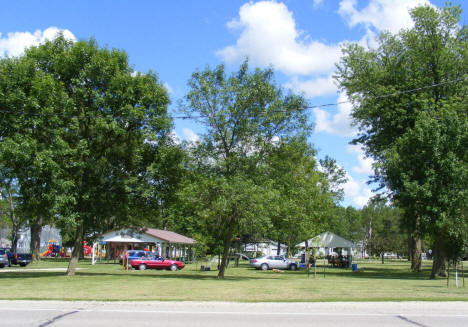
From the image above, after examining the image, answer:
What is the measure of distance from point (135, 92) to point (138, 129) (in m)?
2.11

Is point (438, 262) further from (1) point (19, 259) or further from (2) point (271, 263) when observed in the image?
(1) point (19, 259)

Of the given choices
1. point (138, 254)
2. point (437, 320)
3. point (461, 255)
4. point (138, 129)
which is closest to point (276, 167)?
point (138, 129)

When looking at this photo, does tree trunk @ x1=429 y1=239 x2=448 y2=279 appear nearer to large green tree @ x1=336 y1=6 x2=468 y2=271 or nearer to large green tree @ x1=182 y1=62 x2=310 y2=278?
large green tree @ x1=336 y1=6 x2=468 y2=271

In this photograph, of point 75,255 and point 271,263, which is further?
point 271,263

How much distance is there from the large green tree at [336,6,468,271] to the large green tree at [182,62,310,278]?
18.6 ft

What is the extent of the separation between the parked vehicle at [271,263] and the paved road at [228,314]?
1258 inches

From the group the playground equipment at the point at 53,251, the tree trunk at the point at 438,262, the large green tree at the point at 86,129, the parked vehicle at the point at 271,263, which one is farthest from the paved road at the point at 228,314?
the playground equipment at the point at 53,251

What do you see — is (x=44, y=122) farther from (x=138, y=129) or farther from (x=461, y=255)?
(x=461, y=255)

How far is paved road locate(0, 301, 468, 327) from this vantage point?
966 centimetres

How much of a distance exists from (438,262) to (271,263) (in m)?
17.9

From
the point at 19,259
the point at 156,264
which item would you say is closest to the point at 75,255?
the point at 156,264

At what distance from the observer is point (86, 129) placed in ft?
87.1

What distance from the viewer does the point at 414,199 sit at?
91.0 ft

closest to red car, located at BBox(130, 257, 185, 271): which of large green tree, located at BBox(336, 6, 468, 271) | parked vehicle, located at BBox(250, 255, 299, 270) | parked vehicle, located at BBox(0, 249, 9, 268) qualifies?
parked vehicle, located at BBox(250, 255, 299, 270)
